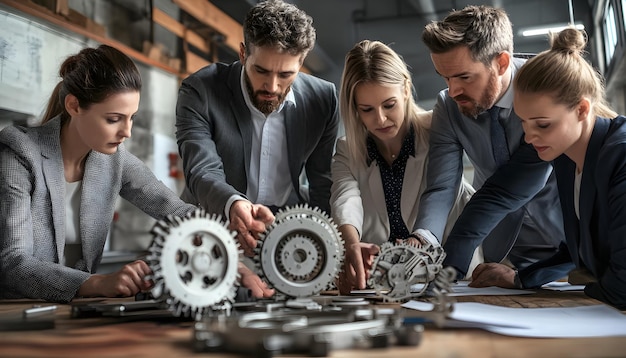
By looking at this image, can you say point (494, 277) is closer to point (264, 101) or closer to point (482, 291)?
point (482, 291)

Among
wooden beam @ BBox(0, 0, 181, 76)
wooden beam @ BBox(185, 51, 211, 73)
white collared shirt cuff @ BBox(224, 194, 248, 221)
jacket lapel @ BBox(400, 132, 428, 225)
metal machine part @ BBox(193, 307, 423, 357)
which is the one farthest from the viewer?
wooden beam @ BBox(185, 51, 211, 73)

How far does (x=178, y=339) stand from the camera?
37.4 inches

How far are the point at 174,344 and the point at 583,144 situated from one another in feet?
3.44

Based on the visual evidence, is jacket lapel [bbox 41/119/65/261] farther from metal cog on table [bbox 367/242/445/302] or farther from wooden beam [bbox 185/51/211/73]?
wooden beam [bbox 185/51/211/73]

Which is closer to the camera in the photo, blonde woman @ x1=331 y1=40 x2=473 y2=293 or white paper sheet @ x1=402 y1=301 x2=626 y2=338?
white paper sheet @ x1=402 y1=301 x2=626 y2=338

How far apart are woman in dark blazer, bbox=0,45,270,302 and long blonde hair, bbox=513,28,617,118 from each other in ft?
3.40

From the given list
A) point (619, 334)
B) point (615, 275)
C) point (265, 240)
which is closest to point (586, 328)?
point (619, 334)

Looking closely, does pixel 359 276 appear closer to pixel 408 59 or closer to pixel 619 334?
pixel 619 334

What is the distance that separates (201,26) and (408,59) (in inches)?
63.6

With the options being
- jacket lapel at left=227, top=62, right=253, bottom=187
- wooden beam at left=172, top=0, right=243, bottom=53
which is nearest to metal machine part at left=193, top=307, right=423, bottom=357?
jacket lapel at left=227, top=62, right=253, bottom=187

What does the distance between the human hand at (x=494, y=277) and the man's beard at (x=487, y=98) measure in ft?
1.57

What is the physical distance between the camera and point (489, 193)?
182 cm

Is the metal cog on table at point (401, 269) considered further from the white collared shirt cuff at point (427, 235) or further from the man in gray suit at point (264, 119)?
the man in gray suit at point (264, 119)

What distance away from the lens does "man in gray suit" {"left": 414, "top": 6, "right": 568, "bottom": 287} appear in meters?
1.81
